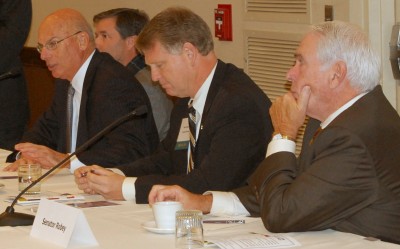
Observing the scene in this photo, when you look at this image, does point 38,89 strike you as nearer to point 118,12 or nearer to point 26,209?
point 118,12

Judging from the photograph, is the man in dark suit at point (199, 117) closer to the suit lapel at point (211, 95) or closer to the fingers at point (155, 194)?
the suit lapel at point (211, 95)

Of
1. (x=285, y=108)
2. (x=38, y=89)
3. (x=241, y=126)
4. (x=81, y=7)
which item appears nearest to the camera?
(x=285, y=108)

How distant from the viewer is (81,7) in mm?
6727

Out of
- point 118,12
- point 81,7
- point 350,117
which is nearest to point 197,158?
point 350,117

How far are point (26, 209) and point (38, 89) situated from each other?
4559mm

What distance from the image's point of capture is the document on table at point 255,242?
91.4 inches

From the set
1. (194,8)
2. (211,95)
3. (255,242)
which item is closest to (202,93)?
(211,95)

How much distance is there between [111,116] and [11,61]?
1370 mm

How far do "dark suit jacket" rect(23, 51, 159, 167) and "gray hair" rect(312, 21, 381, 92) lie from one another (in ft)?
4.99

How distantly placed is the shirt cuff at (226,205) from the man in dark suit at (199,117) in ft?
0.84

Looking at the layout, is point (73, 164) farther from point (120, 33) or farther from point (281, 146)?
point (120, 33)

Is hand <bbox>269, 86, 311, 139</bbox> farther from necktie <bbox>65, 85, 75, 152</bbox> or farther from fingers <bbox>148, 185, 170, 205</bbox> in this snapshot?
necktie <bbox>65, 85, 75, 152</bbox>

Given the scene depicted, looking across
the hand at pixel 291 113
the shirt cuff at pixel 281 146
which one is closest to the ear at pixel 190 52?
the hand at pixel 291 113

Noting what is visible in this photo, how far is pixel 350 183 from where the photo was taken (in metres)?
2.43
